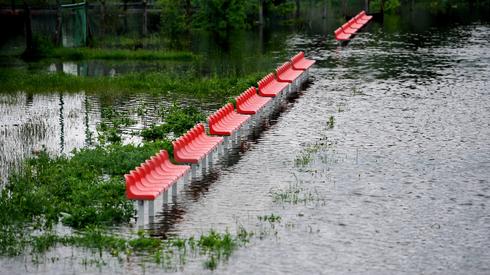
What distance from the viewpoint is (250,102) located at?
29.5 meters

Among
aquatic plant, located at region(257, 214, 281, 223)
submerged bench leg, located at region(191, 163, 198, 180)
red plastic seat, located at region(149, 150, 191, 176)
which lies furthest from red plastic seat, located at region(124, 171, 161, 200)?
submerged bench leg, located at region(191, 163, 198, 180)

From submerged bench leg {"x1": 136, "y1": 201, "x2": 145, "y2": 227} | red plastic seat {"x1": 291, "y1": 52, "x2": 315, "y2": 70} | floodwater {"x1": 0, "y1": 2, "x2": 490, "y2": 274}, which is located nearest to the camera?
floodwater {"x1": 0, "y1": 2, "x2": 490, "y2": 274}

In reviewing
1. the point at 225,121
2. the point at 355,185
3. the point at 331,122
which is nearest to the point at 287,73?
the point at 331,122

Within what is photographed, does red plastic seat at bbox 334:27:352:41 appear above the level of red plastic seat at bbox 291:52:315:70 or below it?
below

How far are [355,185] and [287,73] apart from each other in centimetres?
1537

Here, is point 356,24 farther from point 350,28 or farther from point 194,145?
point 194,145

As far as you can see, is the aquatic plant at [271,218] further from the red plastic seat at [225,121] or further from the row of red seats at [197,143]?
the red plastic seat at [225,121]

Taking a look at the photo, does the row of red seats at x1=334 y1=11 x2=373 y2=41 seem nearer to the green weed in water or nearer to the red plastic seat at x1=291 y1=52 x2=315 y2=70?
the red plastic seat at x1=291 y1=52 x2=315 y2=70

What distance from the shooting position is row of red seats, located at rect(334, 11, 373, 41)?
54300mm

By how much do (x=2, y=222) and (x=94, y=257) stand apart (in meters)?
2.91

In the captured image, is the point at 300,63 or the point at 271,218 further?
the point at 300,63

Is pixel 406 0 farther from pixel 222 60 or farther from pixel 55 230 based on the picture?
pixel 55 230

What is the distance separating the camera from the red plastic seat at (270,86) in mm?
31438

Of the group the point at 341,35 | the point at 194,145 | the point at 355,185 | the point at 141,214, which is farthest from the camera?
the point at 341,35
